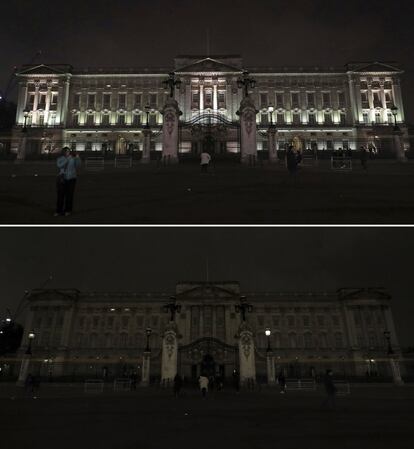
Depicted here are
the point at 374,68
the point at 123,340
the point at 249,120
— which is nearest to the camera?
the point at 249,120

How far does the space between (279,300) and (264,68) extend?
38.0 m

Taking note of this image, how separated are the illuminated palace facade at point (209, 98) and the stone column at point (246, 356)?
46.2 m

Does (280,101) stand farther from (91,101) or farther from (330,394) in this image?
(330,394)

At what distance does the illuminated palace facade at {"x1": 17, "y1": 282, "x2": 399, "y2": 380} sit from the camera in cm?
6047

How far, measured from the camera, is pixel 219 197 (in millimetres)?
14414

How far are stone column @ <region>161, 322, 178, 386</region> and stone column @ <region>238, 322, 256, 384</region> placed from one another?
4098mm

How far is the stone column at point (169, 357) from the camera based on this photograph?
27844 millimetres

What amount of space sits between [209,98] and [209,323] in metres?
34.7

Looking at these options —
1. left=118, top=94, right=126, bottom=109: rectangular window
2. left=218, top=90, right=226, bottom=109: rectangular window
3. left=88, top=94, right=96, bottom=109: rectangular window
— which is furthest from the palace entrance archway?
left=88, top=94, right=96, bottom=109: rectangular window

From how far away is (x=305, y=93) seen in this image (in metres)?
74.0

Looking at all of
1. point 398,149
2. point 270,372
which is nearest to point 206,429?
point 270,372

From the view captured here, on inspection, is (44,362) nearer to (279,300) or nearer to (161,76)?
(279,300)

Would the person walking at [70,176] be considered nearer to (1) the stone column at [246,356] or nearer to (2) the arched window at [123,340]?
(1) the stone column at [246,356]

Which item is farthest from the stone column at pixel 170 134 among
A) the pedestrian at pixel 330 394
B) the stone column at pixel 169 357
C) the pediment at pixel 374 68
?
the pediment at pixel 374 68
